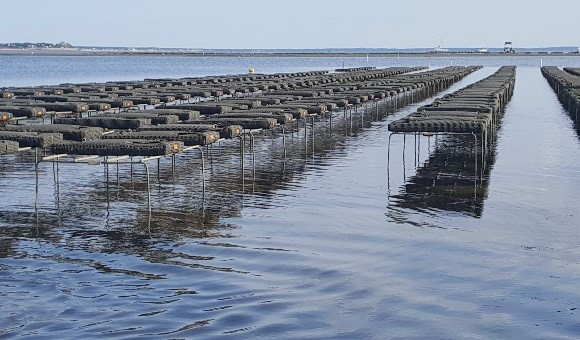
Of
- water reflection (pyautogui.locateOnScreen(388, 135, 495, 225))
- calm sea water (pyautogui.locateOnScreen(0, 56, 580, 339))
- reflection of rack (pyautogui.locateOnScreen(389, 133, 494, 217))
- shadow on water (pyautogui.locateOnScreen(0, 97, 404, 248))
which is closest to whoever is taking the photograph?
calm sea water (pyautogui.locateOnScreen(0, 56, 580, 339))

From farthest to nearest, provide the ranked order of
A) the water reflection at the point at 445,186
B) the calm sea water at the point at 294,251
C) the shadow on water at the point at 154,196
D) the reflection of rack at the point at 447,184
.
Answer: the reflection of rack at the point at 447,184 < the water reflection at the point at 445,186 < the shadow on water at the point at 154,196 < the calm sea water at the point at 294,251

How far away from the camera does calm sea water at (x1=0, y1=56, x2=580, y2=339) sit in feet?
37.9

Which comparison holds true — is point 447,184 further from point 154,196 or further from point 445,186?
point 154,196

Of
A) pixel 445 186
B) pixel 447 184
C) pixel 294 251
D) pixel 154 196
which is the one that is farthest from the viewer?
pixel 447 184

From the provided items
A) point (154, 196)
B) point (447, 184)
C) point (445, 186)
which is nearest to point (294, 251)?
point (154, 196)

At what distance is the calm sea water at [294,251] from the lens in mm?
11547

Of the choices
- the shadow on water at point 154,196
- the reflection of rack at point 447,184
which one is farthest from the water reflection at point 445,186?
the shadow on water at point 154,196

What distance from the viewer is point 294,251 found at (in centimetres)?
1517

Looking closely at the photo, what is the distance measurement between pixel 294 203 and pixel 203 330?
8663mm

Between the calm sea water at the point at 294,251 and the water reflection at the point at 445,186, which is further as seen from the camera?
the water reflection at the point at 445,186

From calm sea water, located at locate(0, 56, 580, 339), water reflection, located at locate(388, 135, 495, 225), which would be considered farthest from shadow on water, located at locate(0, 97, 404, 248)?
water reflection, located at locate(388, 135, 495, 225)

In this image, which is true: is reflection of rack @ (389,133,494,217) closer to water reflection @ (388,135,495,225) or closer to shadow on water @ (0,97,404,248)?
water reflection @ (388,135,495,225)

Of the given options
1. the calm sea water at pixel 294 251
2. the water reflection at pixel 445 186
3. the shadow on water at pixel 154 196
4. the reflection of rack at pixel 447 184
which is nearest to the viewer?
the calm sea water at pixel 294 251

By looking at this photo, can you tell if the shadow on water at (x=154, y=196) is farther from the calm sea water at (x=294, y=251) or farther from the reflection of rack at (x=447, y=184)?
the reflection of rack at (x=447, y=184)
